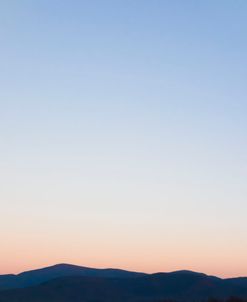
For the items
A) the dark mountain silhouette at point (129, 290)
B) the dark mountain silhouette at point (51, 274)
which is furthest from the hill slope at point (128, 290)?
the dark mountain silhouette at point (51, 274)

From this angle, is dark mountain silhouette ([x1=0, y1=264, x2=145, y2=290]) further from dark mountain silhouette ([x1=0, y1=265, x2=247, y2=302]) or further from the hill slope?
the hill slope

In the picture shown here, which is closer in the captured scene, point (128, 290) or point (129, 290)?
point (128, 290)

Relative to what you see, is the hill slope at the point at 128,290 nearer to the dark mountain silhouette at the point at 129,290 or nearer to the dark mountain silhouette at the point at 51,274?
the dark mountain silhouette at the point at 129,290

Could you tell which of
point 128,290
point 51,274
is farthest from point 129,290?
point 51,274

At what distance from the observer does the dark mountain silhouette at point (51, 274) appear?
542 feet

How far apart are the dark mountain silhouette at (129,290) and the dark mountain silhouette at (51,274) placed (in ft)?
150

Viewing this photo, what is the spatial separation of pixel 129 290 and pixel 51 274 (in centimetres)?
6927

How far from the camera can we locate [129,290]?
11031 cm

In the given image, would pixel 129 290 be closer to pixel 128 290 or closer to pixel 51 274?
pixel 128 290

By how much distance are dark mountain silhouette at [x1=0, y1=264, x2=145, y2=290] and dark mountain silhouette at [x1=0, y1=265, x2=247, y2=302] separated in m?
45.7

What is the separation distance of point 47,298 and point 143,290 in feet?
63.6

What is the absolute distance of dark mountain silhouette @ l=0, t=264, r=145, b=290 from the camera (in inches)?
6501

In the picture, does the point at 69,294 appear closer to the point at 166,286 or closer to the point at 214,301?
the point at 166,286

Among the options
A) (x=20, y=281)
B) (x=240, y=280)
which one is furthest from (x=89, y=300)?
(x=20, y=281)
